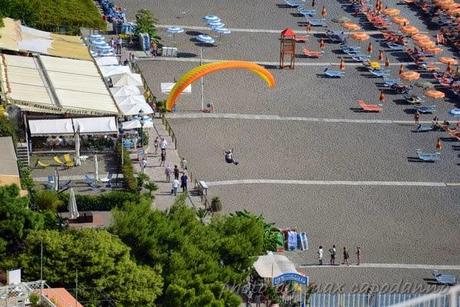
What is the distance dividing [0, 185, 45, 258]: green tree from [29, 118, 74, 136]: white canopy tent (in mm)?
10911

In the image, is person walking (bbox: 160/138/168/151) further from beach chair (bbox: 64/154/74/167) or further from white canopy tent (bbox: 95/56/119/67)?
white canopy tent (bbox: 95/56/119/67)

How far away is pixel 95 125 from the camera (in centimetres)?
4841

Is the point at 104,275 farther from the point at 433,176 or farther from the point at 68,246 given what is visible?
the point at 433,176

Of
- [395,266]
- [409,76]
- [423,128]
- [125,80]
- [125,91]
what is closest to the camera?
[395,266]

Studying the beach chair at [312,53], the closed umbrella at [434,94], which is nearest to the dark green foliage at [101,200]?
the closed umbrella at [434,94]

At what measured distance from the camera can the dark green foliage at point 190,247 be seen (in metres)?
33.6

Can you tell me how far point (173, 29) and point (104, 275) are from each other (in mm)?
33677

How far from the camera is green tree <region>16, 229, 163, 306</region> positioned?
111 feet

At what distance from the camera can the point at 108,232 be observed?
3591 cm

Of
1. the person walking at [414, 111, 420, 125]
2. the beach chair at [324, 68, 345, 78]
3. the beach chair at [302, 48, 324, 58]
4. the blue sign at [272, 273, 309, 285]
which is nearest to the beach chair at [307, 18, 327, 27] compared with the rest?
the beach chair at [302, 48, 324, 58]

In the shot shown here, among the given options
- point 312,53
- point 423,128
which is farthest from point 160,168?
point 312,53

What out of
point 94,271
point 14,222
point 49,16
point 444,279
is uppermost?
point 49,16

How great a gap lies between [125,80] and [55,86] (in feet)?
11.5

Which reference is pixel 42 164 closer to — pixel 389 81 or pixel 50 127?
pixel 50 127
